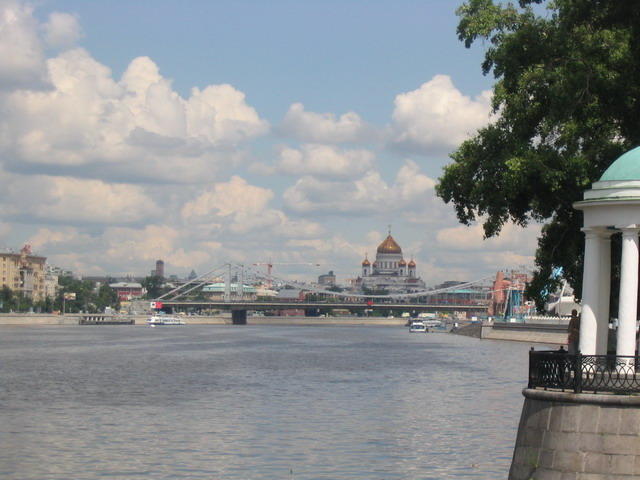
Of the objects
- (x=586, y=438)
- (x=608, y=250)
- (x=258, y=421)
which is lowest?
(x=258, y=421)

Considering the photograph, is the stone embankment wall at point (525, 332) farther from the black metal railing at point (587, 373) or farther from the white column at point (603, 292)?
the black metal railing at point (587, 373)

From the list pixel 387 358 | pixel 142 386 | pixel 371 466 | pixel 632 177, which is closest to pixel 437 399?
pixel 142 386

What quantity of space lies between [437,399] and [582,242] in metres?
24.9

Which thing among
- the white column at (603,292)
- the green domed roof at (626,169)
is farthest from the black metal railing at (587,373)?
the green domed roof at (626,169)

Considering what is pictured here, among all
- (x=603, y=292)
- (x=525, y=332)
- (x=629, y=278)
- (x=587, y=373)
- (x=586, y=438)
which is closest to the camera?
(x=586, y=438)

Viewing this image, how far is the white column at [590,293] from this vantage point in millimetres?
26250

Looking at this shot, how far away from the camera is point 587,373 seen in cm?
2444

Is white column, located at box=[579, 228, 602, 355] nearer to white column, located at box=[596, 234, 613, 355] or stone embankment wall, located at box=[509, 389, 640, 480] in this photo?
white column, located at box=[596, 234, 613, 355]

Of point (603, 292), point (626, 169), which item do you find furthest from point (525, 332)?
point (626, 169)

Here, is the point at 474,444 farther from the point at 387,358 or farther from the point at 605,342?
the point at 387,358

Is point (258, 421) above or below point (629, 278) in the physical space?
below

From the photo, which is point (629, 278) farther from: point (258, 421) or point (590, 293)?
point (258, 421)

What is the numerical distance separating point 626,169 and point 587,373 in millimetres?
4256

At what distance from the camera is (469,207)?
34344 millimetres
